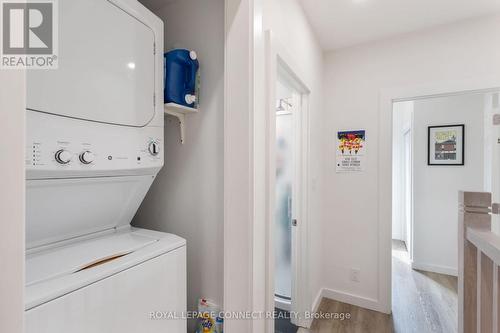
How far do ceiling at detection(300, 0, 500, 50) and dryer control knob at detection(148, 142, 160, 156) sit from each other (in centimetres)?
154

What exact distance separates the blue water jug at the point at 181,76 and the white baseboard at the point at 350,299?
7.03 feet

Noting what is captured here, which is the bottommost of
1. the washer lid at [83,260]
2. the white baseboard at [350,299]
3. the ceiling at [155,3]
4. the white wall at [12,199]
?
the white baseboard at [350,299]

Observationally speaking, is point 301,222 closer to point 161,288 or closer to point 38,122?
point 161,288

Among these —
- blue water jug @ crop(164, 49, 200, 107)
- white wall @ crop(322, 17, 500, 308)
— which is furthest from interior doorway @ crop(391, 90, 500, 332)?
blue water jug @ crop(164, 49, 200, 107)

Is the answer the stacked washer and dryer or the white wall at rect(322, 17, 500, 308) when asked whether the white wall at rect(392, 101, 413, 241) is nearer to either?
the white wall at rect(322, 17, 500, 308)

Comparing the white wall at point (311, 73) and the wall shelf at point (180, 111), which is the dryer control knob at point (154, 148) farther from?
the white wall at point (311, 73)

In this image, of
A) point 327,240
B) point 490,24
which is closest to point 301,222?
point 327,240

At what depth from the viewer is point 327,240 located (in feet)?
8.59

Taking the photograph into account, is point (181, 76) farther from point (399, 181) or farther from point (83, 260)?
point (399, 181)

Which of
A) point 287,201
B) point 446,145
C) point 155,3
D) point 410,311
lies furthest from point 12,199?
point 446,145

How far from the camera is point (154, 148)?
1.12 meters

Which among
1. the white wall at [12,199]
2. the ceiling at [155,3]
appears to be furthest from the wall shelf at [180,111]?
the white wall at [12,199]

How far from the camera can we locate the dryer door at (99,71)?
80cm

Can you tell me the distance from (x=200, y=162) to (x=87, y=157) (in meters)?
0.55
